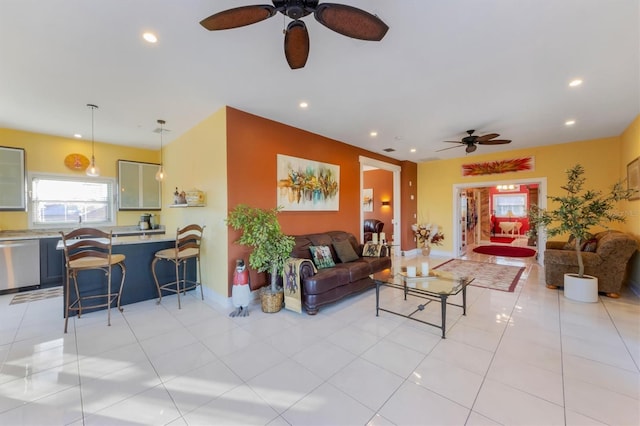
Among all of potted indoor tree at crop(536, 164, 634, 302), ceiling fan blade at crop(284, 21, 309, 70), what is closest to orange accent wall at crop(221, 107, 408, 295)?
ceiling fan blade at crop(284, 21, 309, 70)

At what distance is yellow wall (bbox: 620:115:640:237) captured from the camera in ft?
13.1

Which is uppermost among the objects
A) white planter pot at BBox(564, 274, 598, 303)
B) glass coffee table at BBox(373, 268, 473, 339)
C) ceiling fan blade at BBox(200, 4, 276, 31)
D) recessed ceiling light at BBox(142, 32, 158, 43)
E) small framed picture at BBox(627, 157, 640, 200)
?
recessed ceiling light at BBox(142, 32, 158, 43)

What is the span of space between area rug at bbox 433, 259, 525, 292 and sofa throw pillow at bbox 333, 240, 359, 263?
2.23 metres

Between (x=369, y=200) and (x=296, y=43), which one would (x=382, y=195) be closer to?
(x=369, y=200)

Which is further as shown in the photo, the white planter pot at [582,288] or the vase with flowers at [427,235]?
the vase with flowers at [427,235]

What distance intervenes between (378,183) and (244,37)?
22.0 feet

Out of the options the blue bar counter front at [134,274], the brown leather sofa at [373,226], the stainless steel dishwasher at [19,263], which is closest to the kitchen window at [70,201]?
the stainless steel dishwasher at [19,263]

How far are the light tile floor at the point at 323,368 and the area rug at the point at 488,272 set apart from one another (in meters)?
1.06

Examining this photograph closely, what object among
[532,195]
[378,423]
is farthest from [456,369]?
[532,195]

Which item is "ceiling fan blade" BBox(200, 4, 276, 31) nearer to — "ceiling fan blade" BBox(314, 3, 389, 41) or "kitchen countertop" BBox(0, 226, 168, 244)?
"ceiling fan blade" BBox(314, 3, 389, 41)

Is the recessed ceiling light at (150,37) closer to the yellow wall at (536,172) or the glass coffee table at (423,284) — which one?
the glass coffee table at (423,284)

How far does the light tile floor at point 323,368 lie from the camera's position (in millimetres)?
1692

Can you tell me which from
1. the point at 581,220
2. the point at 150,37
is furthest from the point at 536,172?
the point at 150,37

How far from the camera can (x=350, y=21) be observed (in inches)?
59.9
